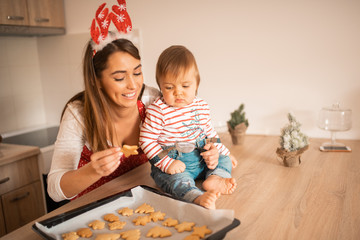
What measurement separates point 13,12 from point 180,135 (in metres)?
1.70

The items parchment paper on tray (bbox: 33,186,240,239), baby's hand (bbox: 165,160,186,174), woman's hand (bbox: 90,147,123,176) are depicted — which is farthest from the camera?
baby's hand (bbox: 165,160,186,174)

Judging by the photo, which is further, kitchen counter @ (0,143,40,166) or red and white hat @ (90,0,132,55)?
kitchen counter @ (0,143,40,166)

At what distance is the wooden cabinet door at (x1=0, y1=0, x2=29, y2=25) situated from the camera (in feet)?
6.72

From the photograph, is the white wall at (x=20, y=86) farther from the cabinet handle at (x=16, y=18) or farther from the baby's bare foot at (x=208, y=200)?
the baby's bare foot at (x=208, y=200)

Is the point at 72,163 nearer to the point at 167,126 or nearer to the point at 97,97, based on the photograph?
the point at 97,97

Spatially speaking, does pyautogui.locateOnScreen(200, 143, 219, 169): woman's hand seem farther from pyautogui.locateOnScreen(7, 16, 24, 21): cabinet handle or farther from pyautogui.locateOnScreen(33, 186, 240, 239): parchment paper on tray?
pyautogui.locateOnScreen(7, 16, 24, 21): cabinet handle

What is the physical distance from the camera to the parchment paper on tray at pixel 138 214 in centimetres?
77

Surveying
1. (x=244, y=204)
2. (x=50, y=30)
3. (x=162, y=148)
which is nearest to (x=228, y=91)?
(x=162, y=148)

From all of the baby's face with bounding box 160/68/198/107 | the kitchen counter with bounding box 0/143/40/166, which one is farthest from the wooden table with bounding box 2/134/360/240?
the kitchen counter with bounding box 0/143/40/166

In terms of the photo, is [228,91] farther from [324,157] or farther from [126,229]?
[126,229]

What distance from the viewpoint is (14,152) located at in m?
1.83

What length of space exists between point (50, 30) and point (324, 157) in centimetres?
207

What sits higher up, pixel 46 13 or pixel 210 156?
pixel 46 13

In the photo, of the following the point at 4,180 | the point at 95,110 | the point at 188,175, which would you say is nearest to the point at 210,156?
the point at 188,175
